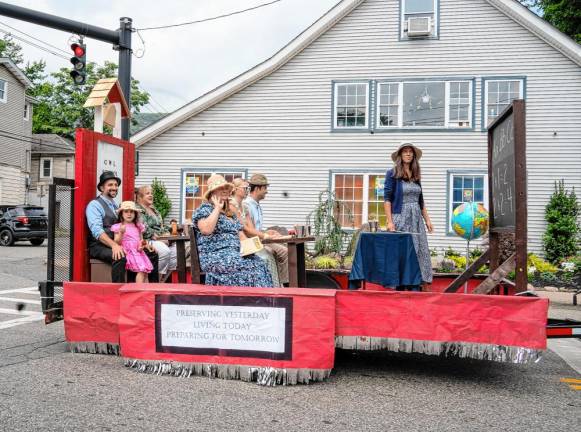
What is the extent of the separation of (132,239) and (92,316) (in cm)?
105

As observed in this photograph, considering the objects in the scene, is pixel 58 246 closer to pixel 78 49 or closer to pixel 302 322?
pixel 302 322

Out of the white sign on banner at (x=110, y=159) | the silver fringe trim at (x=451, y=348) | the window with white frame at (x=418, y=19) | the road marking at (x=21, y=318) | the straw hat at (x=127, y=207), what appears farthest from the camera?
the window with white frame at (x=418, y=19)

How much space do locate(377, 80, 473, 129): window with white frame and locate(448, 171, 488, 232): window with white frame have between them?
137 centimetres

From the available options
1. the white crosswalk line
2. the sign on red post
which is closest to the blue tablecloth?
the sign on red post

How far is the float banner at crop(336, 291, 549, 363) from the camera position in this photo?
14.5 feet

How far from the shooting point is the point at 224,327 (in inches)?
187

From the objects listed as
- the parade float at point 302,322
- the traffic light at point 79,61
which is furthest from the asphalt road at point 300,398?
the traffic light at point 79,61

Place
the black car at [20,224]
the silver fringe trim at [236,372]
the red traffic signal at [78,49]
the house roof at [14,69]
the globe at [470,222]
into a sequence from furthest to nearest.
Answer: the house roof at [14,69] → the black car at [20,224] → the red traffic signal at [78,49] → the globe at [470,222] → the silver fringe trim at [236,372]

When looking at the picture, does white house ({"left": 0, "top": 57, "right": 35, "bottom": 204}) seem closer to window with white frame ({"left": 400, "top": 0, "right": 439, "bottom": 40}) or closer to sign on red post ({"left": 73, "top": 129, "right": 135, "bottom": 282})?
window with white frame ({"left": 400, "top": 0, "right": 439, "bottom": 40})

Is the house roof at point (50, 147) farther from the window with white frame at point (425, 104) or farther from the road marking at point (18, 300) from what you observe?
the road marking at point (18, 300)

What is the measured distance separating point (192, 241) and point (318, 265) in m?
2.38

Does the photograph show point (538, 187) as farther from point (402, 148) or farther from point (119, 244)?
point (119, 244)

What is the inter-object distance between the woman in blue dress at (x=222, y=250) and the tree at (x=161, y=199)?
40.3 ft

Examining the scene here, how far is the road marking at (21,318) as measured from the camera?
23.5ft
